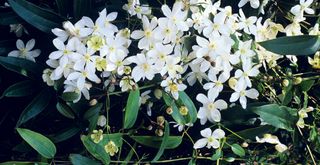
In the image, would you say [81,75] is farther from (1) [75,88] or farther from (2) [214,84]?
(2) [214,84]

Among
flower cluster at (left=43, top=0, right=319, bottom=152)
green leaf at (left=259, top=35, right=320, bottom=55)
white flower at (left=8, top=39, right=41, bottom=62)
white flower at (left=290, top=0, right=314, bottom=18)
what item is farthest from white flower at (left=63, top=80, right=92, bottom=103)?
white flower at (left=290, top=0, right=314, bottom=18)

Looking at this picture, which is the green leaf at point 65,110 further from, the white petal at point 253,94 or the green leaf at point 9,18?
the white petal at point 253,94

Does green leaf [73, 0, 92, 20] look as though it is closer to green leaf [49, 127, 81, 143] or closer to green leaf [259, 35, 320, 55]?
green leaf [49, 127, 81, 143]

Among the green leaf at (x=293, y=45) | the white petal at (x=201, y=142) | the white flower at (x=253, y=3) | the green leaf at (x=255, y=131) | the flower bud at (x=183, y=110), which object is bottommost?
the white petal at (x=201, y=142)

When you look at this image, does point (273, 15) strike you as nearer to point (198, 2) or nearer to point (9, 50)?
point (198, 2)

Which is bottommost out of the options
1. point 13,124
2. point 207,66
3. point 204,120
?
point 13,124

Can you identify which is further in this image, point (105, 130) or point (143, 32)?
point (105, 130)

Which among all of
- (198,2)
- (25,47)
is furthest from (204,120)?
(25,47)

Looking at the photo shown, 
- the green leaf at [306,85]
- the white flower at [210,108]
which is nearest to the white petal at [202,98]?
the white flower at [210,108]
